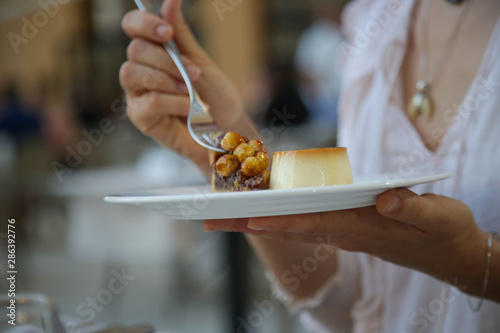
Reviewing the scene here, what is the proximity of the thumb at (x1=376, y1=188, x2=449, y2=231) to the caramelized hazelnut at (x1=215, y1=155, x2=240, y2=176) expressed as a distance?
0.27 m

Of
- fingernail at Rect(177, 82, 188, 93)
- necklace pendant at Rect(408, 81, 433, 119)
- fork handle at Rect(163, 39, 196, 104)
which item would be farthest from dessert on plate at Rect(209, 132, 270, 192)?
necklace pendant at Rect(408, 81, 433, 119)

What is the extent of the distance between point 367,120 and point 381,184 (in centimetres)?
75

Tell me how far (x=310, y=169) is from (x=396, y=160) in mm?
521

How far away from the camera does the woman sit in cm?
71

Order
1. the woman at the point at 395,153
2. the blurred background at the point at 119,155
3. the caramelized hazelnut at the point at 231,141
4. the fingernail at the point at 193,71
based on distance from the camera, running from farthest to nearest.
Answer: the blurred background at the point at 119,155
the fingernail at the point at 193,71
the caramelized hazelnut at the point at 231,141
the woman at the point at 395,153

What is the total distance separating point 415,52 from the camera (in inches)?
49.9

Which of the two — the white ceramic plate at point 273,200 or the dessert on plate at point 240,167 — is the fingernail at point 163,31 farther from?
the white ceramic plate at point 273,200

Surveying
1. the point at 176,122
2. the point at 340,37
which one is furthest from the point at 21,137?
the point at 176,122

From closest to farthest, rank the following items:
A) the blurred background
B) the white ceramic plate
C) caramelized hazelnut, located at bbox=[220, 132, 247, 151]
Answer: the white ceramic plate
caramelized hazelnut, located at bbox=[220, 132, 247, 151]
the blurred background

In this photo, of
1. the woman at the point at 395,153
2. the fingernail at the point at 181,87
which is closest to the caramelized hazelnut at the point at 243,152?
the woman at the point at 395,153

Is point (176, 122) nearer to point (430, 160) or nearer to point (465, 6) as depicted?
point (430, 160)

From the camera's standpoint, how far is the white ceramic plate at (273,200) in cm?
54

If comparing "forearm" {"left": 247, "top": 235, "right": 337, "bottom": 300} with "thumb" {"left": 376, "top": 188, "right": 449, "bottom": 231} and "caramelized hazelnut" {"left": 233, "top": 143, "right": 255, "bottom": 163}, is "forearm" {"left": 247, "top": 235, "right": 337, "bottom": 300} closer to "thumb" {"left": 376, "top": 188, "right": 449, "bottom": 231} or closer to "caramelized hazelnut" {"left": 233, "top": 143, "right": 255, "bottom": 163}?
"caramelized hazelnut" {"left": 233, "top": 143, "right": 255, "bottom": 163}

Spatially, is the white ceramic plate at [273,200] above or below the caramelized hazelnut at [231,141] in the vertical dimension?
below
